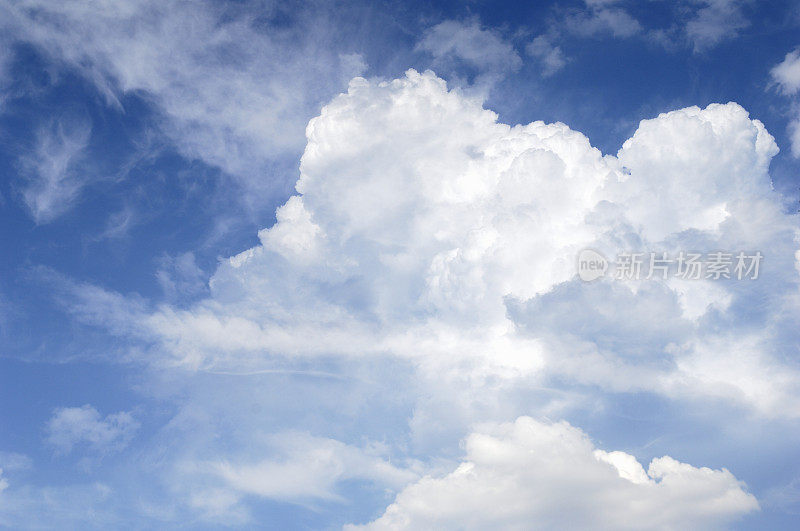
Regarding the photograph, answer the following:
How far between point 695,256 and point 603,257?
52.5 ft

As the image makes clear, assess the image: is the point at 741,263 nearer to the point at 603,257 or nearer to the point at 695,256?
the point at 695,256

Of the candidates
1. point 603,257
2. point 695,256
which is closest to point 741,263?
point 695,256

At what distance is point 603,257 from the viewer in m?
91.3

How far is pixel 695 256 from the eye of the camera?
88500 millimetres

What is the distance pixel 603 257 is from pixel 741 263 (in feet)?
76.3

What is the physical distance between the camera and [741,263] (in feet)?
283

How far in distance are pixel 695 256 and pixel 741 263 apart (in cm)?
738
